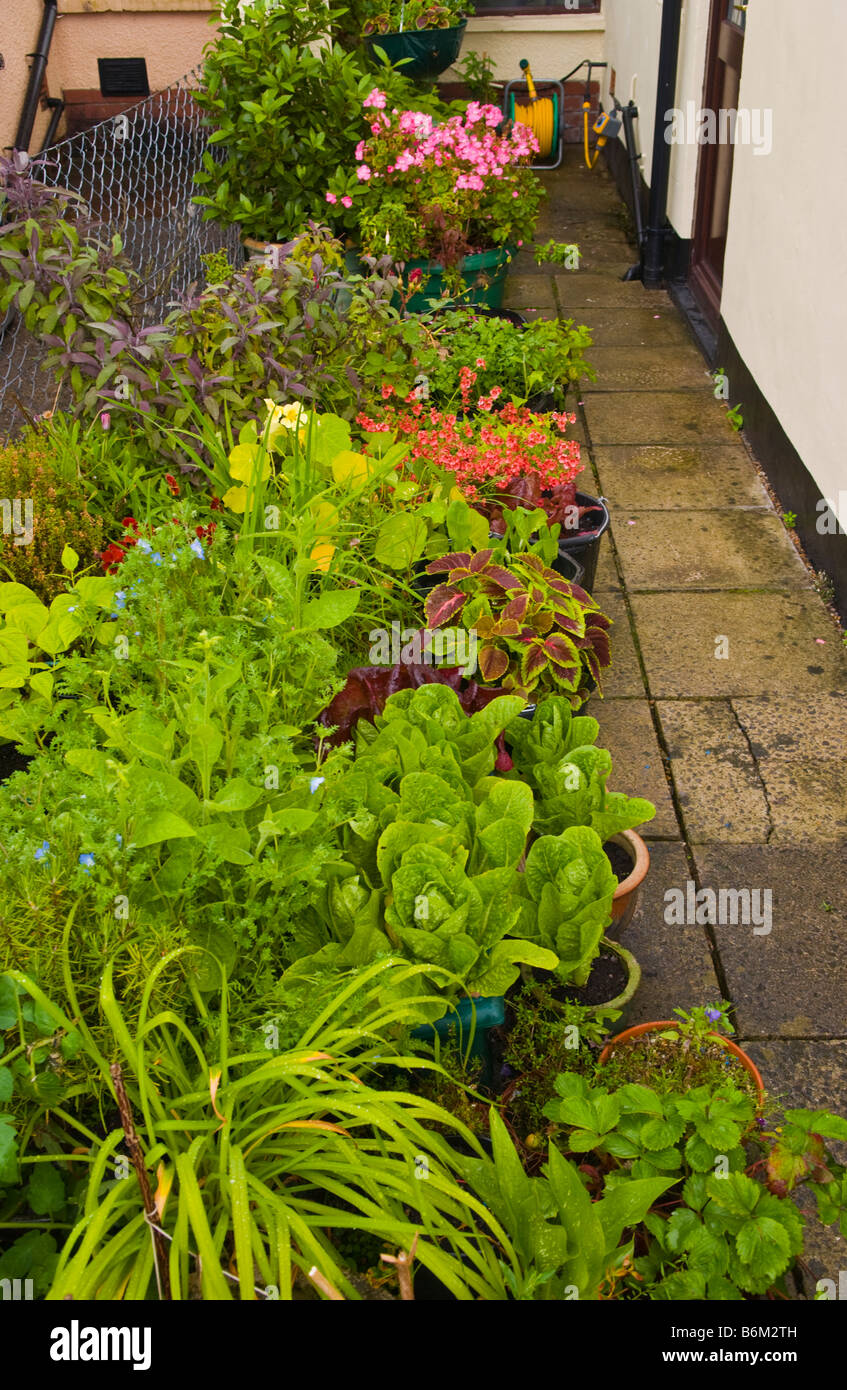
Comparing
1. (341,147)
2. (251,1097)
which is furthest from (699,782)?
(341,147)

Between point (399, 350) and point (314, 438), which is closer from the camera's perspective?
point (314, 438)

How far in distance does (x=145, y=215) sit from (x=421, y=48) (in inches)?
96.1

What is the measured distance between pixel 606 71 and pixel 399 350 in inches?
307

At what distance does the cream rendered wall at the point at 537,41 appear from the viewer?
1024 centimetres

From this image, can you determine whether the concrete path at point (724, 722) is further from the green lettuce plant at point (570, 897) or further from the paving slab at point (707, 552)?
the green lettuce plant at point (570, 897)

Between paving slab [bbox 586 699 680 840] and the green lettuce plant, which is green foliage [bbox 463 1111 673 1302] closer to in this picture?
the green lettuce plant

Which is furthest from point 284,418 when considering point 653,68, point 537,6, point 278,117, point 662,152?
point 537,6

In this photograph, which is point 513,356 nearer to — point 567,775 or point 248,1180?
point 567,775

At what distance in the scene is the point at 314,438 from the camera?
3408mm

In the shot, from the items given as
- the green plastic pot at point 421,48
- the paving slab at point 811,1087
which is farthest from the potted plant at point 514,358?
the green plastic pot at point 421,48

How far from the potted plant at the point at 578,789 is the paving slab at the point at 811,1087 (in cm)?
46

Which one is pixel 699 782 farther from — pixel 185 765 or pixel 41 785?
pixel 41 785

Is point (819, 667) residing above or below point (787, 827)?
above

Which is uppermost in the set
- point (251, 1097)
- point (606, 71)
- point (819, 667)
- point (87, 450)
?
point (606, 71)
